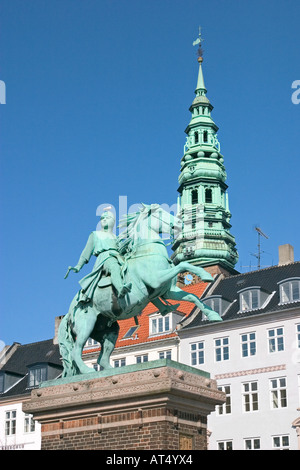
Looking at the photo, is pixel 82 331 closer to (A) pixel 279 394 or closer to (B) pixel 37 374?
(A) pixel 279 394

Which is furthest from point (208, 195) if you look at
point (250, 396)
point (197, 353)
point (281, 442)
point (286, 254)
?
point (281, 442)

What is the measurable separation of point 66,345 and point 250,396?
98.5ft

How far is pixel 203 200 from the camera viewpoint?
239ft

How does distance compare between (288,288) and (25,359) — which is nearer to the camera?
(288,288)

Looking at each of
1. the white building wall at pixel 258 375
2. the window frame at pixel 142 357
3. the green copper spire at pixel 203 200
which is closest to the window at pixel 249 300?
the white building wall at pixel 258 375

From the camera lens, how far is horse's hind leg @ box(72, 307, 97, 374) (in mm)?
20125

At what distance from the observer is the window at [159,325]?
54.2 metres

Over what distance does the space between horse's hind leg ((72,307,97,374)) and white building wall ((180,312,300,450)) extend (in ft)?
93.6

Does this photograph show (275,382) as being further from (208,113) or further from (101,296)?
(208,113)

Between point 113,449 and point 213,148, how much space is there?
59.7m

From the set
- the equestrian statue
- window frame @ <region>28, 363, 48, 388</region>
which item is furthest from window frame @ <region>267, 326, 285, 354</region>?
the equestrian statue

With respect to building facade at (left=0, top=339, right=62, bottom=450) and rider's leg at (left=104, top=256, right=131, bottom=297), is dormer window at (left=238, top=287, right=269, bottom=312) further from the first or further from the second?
rider's leg at (left=104, top=256, right=131, bottom=297)
